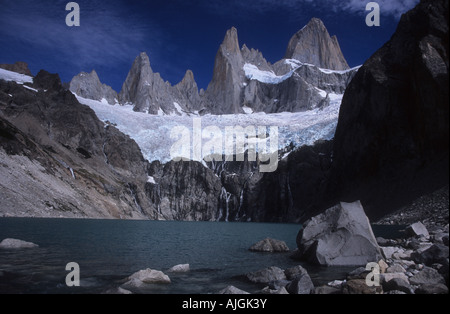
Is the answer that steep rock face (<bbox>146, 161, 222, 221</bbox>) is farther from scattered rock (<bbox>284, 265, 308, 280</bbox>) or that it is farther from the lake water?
scattered rock (<bbox>284, 265, 308, 280</bbox>)

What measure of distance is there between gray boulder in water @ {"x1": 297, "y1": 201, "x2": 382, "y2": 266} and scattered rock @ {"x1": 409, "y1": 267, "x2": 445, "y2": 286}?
5.88 meters

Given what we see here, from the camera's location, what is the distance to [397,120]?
68.8 meters

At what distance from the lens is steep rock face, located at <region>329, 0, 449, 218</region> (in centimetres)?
4956

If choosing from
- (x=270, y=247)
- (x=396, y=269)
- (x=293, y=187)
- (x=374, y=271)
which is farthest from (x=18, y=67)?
(x=396, y=269)

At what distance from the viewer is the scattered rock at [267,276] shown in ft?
50.2

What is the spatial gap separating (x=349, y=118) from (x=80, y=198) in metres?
68.5

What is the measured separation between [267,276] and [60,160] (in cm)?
8905

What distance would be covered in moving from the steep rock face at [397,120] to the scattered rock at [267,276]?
32.4 meters

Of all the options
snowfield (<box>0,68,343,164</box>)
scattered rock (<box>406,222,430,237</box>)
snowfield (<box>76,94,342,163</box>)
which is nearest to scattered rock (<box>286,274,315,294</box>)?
scattered rock (<box>406,222,430,237</box>)

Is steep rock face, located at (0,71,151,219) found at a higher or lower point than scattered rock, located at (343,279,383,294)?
higher

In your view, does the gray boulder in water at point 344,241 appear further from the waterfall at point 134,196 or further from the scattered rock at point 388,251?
the waterfall at point 134,196

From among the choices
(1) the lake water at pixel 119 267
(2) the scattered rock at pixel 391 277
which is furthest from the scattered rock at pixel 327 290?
(1) the lake water at pixel 119 267

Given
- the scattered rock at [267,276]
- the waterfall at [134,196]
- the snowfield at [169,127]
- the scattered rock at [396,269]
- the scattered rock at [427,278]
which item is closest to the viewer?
the scattered rock at [427,278]
